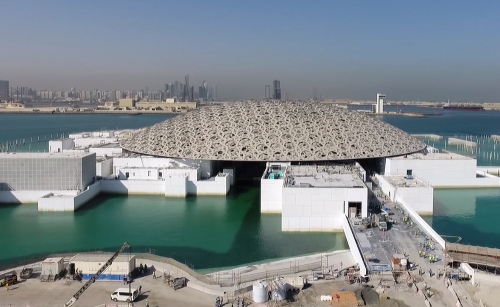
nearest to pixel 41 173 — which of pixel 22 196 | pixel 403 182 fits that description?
pixel 22 196

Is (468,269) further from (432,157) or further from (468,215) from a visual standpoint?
(432,157)

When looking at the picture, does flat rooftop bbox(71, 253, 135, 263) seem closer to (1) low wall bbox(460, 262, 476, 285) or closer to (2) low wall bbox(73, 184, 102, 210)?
(1) low wall bbox(460, 262, 476, 285)

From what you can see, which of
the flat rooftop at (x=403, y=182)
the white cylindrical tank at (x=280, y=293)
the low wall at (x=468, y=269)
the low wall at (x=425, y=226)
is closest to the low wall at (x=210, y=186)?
the flat rooftop at (x=403, y=182)

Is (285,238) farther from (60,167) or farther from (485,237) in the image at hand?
(60,167)

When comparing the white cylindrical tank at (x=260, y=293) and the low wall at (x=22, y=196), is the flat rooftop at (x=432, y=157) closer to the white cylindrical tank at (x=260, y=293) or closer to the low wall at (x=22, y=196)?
the white cylindrical tank at (x=260, y=293)

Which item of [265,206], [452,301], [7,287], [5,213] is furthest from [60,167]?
[452,301]

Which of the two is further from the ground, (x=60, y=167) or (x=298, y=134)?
(x=298, y=134)

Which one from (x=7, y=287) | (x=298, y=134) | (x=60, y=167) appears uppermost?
(x=298, y=134)

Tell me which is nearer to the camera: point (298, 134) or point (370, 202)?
point (370, 202)
